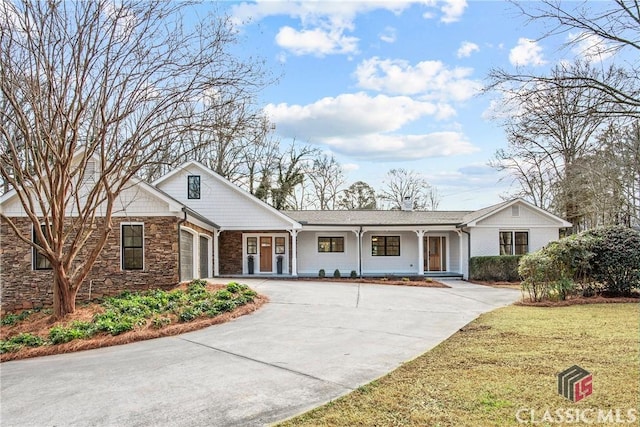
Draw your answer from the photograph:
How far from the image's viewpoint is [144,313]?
10.4 m

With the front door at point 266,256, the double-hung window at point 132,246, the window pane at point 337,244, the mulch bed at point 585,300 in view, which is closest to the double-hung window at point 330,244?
the window pane at point 337,244

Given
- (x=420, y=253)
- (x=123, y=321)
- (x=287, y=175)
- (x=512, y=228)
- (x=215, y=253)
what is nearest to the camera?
(x=123, y=321)

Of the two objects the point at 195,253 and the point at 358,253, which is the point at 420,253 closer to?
the point at 358,253

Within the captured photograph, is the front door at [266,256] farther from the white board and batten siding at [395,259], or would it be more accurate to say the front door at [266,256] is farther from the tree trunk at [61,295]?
the tree trunk at [61,295]

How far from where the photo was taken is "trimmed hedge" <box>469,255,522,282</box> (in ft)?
66.1

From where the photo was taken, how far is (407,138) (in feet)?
76.3

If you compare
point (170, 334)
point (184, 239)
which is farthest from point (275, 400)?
point (184, 239)

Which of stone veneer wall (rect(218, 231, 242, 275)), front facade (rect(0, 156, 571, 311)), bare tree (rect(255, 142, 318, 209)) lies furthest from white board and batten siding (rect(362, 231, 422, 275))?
bare tree (rect(255, 142, 318, 209))

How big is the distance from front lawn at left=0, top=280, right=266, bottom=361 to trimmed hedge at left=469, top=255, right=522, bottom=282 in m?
12.0

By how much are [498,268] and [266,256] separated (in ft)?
35.3

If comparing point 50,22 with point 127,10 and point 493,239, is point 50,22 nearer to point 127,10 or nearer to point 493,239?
point 127,10

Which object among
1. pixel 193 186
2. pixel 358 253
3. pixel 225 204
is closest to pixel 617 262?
pixel 358 253

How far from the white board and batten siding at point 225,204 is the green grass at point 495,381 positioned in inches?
560

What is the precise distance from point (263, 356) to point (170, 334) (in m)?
3.17
